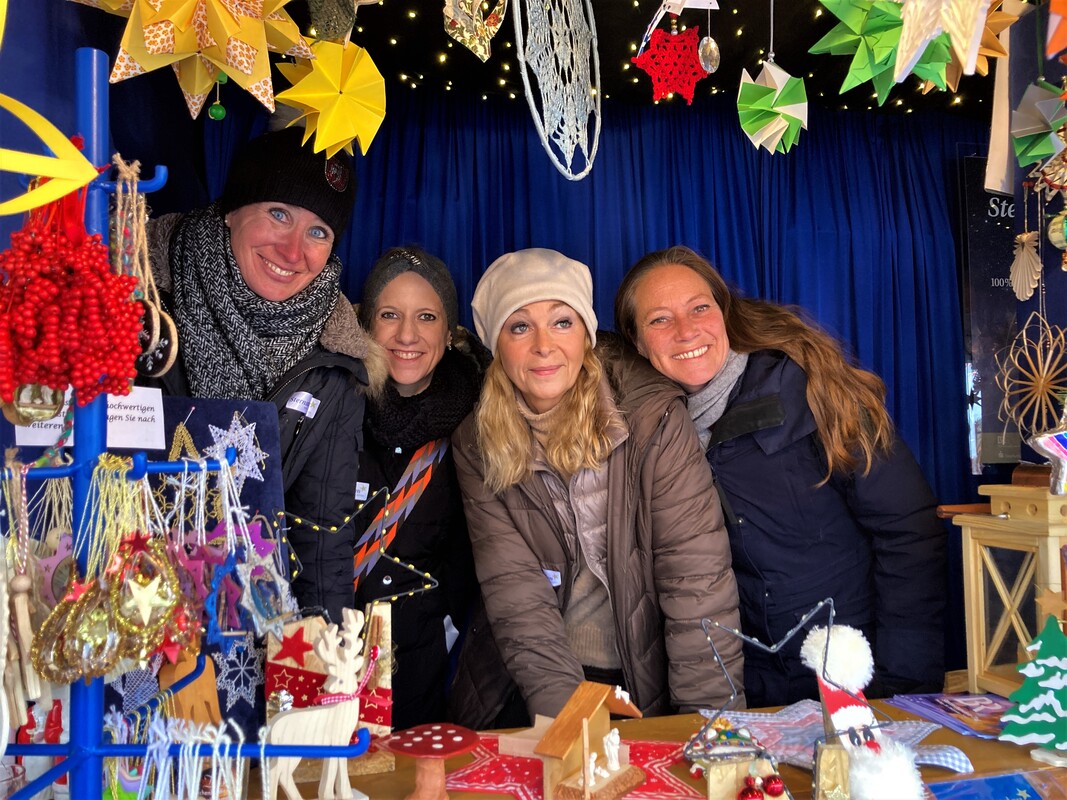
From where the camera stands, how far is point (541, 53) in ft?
5.37

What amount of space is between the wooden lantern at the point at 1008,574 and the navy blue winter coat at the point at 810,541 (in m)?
0.24

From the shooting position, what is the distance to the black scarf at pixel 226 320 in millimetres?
2059

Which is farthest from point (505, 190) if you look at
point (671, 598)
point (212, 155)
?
point (671, 598)

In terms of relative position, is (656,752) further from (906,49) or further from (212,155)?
(212,155)

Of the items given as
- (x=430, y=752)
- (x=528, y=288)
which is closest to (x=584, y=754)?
(x=430, y=752)

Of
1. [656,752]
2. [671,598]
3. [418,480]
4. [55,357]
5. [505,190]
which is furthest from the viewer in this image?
[505,190]

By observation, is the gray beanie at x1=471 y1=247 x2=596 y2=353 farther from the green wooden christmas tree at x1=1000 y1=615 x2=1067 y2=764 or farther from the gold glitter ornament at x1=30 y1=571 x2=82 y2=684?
the gold glitter ornament at x1=30 y1=571 x2=82 y2=684

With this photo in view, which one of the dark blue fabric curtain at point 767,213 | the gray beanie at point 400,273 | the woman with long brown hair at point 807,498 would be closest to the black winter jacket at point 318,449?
the gray beanie at point 400,273

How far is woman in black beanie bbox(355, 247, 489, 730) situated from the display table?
100 cm

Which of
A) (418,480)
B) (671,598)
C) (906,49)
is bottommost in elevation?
(671,598)

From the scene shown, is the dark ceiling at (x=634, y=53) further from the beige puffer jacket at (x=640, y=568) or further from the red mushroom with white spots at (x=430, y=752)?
the red mushroom with white spots at (x=430, y=752)

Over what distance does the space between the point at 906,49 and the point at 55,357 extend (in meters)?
1.40

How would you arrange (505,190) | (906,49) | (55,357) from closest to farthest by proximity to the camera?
(55,357) → (906,49) → (505,190)

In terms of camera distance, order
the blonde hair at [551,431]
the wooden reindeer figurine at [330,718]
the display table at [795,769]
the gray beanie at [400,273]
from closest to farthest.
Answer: the wooden reindeer figurine at [330,718], the display table at [795,769], the blonde hair at [551,431], the gray beanie at [400,273]
